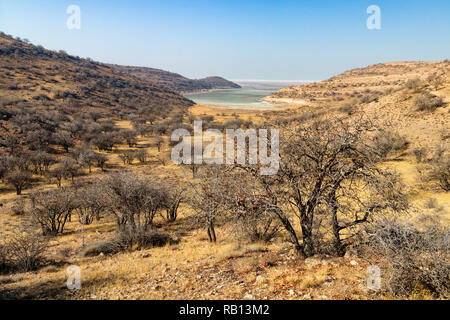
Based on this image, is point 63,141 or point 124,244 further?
point 63,141

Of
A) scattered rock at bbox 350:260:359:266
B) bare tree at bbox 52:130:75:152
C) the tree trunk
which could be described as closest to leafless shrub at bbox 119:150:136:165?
bare tree at bbox 52:130:75:152

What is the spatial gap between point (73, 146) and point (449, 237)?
156 feet

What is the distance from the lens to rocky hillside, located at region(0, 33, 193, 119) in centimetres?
5942

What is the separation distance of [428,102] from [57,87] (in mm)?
90893

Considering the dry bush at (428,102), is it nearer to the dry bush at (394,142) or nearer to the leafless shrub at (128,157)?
the dry bush at (394,142)

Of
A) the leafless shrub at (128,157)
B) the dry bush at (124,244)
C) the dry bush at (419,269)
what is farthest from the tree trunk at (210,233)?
the leafless shrub at (128,157)

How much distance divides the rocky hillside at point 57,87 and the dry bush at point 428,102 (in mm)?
71260

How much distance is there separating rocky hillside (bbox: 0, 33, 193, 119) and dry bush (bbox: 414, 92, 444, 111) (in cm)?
7126

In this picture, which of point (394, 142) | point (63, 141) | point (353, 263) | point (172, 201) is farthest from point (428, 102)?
point (63, 141)

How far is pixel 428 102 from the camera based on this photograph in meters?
29.4

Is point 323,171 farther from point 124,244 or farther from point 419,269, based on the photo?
point 124,244
